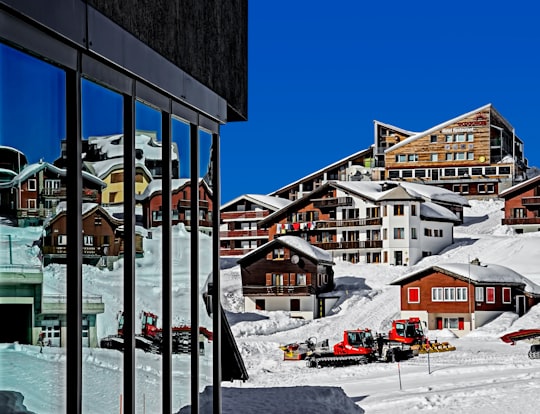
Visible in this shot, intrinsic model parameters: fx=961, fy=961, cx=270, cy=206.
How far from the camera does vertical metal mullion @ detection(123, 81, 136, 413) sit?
3.90 meters

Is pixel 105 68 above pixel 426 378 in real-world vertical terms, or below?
above

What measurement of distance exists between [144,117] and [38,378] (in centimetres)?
152

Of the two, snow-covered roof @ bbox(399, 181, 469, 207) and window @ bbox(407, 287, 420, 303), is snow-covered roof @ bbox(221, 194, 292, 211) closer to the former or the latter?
snow-covered roof @ bbox(399, 181, 469, 207)

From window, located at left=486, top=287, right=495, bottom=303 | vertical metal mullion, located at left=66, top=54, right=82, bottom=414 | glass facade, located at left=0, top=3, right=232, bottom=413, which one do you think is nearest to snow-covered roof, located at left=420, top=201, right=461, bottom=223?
window, located at left=486, top=287, right=495, bottom=303

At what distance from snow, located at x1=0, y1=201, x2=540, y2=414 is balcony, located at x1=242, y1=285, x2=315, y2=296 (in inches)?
38.0

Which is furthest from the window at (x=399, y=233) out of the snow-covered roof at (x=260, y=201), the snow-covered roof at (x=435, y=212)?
the snow-covered roof at (x=260, y=201)

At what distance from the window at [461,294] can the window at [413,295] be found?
5.63 feet

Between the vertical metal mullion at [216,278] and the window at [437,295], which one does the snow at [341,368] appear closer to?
the vertical metal mullion at [216,278]

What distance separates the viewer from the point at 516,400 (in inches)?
722

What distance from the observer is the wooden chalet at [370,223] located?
5019 cm

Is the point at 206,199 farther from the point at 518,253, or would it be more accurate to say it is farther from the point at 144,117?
the point at 518,253

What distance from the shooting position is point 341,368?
26922 mm

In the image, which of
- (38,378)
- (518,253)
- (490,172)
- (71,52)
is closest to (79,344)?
(38,378)

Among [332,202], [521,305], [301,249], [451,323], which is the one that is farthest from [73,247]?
[332,202]
